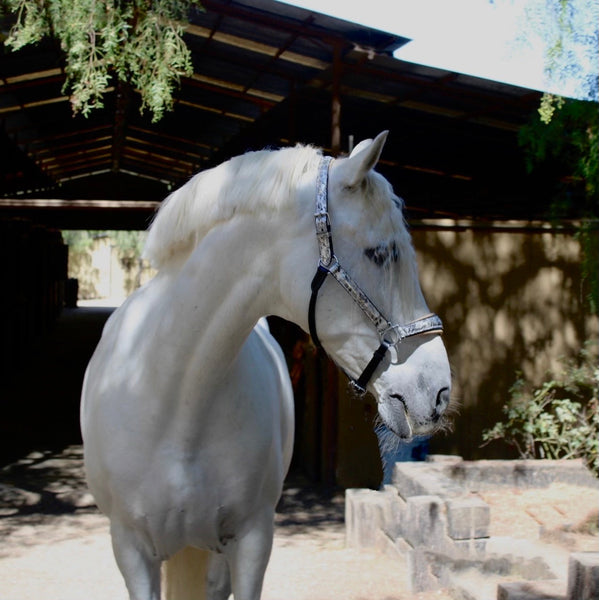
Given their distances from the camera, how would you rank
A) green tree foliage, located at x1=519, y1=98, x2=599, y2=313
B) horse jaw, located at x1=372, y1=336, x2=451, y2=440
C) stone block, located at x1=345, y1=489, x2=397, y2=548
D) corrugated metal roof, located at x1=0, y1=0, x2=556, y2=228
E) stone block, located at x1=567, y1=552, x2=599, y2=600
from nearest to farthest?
horse jaw, located at x1=372, y1=336, x2=451, y2=440 < stone block, located at x1=567, y1=552, x2=599, y2=600 < green tree foliage, located at x1=519, y1=98, x2=599, y2=313 < stone block, located at x1=345, y1=489, x2=397, y2=548 < corrugated metal roof, located at x1=0, y1=0, x2=556, y2=228

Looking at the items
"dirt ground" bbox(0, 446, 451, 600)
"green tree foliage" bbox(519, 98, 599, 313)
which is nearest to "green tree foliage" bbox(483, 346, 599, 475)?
"green tree foliage" bbox(519, 98, 599, 313)

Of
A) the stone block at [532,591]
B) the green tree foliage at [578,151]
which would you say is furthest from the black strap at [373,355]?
the green tree foliage at [578,151]

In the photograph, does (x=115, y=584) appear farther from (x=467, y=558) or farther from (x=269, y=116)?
(x=269, y=116)

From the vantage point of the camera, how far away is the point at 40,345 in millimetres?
16219

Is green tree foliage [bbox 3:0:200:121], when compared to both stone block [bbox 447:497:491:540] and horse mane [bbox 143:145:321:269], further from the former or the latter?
stone block [bbox 447:497:491:540]

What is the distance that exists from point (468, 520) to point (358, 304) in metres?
2.69

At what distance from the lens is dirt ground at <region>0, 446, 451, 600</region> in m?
4.15

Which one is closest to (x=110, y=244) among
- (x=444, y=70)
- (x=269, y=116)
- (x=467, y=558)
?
(x=269, y=116)

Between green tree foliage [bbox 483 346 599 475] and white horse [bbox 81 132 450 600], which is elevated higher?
white horse [bbox 81 132 450 600]

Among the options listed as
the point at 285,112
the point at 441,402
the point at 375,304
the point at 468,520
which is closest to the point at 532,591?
the point at 468,520

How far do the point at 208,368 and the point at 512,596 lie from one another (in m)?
1.79

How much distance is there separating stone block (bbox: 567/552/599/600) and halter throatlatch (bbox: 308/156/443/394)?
5.21 ft

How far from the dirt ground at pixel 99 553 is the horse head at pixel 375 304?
274cm

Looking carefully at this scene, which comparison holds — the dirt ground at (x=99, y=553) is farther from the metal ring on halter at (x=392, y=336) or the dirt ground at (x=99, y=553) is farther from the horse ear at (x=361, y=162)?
the horse ear at (x=361, y=162)
